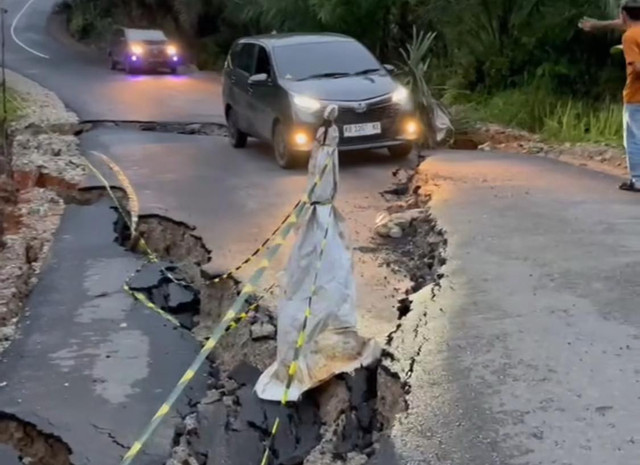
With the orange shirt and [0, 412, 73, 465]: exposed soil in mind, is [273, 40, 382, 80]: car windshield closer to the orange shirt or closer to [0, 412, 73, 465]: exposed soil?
the orange shirt

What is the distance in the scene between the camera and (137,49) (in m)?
33.0

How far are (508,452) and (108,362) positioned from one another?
411 cm

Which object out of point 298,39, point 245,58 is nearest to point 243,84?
point 245,58

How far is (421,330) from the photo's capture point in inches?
270

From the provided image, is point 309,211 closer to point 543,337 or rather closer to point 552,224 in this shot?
point 543,337

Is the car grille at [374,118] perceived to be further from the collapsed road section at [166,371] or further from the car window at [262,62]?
the collapsed road section at [166,371]

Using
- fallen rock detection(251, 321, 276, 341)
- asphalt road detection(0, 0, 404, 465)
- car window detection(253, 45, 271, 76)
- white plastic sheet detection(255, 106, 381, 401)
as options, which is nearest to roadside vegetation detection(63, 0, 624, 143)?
car window detection(253, 45, 271, 76)

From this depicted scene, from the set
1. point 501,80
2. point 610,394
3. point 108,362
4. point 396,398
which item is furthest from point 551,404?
point 501,80

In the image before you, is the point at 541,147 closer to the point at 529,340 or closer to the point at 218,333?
the point at 529,340

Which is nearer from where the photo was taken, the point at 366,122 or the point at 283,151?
the point at 366,122

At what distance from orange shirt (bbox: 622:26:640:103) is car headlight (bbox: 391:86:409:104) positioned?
13.4 feet

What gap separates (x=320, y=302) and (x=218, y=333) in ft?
2.21

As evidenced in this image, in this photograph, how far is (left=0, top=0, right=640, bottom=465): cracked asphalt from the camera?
5293 mm

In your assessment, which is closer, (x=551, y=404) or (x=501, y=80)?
(x=551, y=404)
